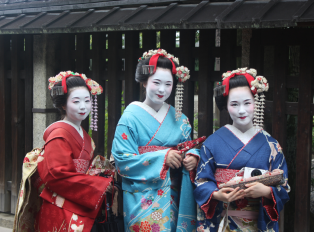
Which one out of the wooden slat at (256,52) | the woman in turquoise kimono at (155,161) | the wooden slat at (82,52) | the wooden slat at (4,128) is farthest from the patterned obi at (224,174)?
the wooden slat at (4,128)

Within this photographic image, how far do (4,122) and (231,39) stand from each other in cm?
374

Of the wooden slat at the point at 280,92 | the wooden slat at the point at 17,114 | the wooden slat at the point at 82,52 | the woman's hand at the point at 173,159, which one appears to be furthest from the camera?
the wooden slat at the point at 17,114

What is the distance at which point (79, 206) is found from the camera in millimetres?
3723

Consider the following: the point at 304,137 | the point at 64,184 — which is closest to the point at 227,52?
the point at 304,137

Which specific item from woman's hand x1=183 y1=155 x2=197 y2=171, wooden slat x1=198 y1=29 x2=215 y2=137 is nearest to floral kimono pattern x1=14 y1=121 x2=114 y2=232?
woman's hand x1=183 y1=155 x2=197 y2=171

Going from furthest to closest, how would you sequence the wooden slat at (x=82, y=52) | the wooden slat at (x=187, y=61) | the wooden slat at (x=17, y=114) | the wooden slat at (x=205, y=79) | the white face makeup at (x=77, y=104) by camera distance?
the wooden slat at (x=17, y=114), the wooden slat at (x=82, y=52), the wooden slat at (x=187, y=61), the wooden slat at (x=205, y=79), the white face makeup at (x=77, y=104)

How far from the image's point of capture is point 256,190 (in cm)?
318

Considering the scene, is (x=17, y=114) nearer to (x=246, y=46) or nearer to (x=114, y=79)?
(x=114, y=79)

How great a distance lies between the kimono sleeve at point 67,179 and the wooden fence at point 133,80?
1.42 metres

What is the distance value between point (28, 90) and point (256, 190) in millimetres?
3900

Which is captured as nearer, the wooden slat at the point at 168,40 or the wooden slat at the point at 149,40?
the wooden slat at the point at 168,40

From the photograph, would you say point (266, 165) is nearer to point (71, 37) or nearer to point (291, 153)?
point (291, 153)

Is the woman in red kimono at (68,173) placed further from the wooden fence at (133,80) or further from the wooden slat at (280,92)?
the wooden slat at (280,92)

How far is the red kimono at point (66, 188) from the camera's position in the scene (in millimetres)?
3637
